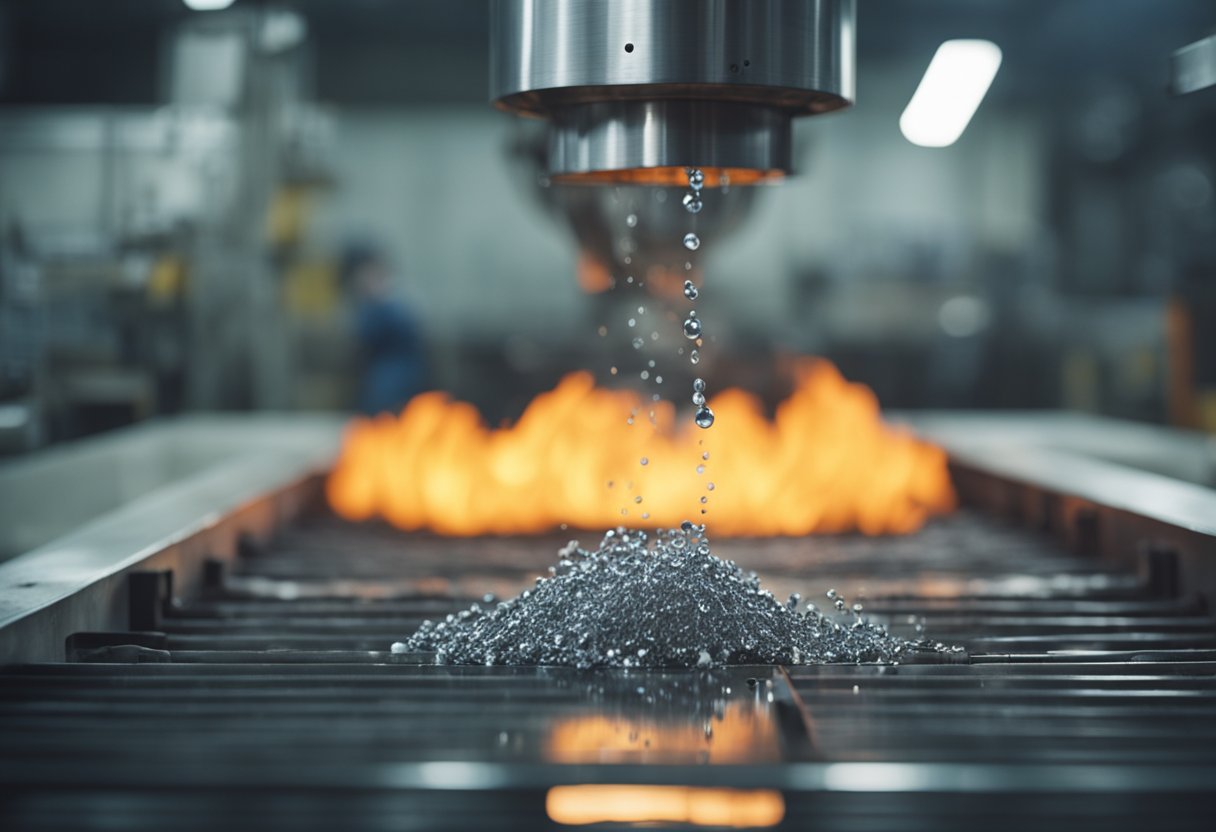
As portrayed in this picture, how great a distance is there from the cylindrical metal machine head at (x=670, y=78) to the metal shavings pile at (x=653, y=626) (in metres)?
0.37

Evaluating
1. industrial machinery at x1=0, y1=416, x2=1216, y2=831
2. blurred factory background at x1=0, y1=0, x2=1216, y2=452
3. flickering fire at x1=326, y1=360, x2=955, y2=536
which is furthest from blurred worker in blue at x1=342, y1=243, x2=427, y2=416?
industrial machinery at x1=0, y1=416, x2=1216, y2=831

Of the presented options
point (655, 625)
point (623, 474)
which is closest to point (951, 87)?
point (623, 474)

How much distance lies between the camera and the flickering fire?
2.46 metres

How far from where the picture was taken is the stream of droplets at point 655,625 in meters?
1.18

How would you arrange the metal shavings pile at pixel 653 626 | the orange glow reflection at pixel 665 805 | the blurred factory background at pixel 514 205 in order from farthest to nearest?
the blurred factory background at pixel 514 205, the metal shavings pile at pixel 653 626, the orange glow reflection at pixel 665 805

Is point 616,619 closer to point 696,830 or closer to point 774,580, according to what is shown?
point 696,830

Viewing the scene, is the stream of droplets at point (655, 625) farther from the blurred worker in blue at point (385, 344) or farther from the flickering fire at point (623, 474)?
the blurred worker in blue at point (385, 344)

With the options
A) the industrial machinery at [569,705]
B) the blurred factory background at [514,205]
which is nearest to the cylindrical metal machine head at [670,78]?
the industrial machinery at [569,705]

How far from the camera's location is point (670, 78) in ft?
4.06

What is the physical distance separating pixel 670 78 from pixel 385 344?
3.31 meters

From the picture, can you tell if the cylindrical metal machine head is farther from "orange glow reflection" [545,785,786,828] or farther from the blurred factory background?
the blurred factory background

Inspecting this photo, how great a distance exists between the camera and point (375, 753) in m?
0.90

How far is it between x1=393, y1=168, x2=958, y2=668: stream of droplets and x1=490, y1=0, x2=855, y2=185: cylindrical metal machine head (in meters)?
0.06

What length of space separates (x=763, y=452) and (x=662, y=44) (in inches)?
63.6
